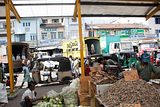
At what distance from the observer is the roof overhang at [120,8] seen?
12.1 m

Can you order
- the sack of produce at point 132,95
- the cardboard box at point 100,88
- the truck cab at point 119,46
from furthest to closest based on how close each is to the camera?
the truck cab at point 119,46 < the cardboard box at point 100,88 < the sack of produce at point 132,95

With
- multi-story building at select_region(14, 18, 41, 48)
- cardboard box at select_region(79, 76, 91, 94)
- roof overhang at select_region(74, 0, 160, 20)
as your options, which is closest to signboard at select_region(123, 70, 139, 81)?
cardboard box at select_region(79, 76, 91, 94)

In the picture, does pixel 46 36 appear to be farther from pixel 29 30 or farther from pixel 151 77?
pixel 151 77

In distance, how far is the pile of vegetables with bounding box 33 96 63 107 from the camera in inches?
346

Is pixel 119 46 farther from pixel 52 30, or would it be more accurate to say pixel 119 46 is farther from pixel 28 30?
pixel 28 30

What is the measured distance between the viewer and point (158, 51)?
101ft

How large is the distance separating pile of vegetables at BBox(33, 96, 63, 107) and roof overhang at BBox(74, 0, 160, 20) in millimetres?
3990

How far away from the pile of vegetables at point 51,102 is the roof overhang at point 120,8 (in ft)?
13.1

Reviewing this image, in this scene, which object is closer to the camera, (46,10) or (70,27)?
(46,10)

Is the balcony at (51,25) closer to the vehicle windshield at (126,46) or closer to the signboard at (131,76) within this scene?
the vehicle windshield at (126,46)

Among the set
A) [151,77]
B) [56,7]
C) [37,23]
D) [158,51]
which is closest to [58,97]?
[151,77]

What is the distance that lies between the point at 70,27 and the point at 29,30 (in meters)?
8.55

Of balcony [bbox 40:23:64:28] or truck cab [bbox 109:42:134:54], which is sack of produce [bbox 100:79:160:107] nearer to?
truck cab [bbox 109:42:134:54]

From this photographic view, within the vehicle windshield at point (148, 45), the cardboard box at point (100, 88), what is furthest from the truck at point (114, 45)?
the cardboard box at point (100, 88)
